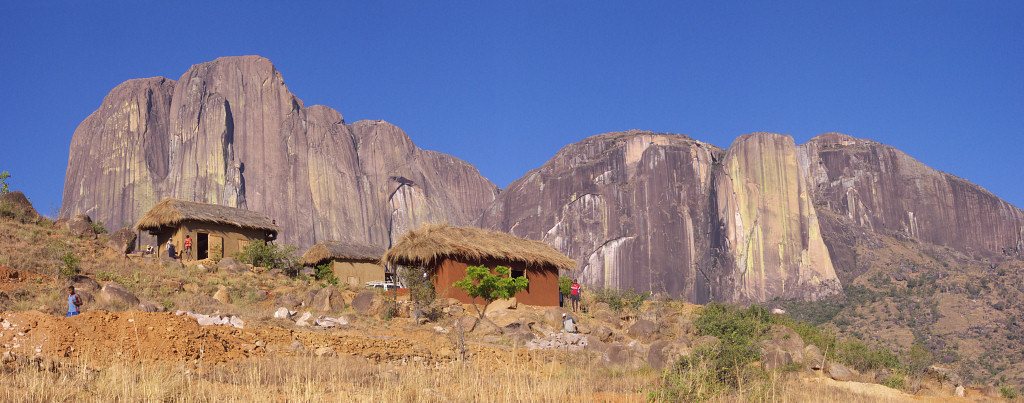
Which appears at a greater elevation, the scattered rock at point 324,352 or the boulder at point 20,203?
the boulder at point 20,203

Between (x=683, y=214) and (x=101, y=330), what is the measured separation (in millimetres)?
93803

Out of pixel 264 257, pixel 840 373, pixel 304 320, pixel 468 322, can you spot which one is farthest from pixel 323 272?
pixel 840 373

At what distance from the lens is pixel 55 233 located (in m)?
20.8

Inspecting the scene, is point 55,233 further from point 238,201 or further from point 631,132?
point 631,132

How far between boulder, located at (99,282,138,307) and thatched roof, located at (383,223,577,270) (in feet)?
27.5

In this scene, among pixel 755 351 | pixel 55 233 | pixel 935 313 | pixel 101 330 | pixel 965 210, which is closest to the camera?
pixel 101 330

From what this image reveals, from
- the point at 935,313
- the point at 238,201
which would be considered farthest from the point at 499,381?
the point at 238,201

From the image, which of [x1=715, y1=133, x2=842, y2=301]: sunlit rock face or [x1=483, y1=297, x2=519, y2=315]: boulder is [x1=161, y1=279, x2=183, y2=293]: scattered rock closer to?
[x1=483, y1=297, x2=519, y2=315]: boulder

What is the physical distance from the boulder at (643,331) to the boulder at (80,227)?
1644 centimetres

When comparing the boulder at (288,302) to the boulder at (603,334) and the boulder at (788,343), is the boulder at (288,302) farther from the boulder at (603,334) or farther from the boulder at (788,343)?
the boulder at (788,343)

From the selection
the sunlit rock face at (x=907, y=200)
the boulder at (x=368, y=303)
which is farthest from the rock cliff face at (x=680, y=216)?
the boulder at (x=368, y=303)

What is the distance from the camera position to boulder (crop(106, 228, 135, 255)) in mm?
21133

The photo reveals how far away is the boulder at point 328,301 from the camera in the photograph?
16.9 metres

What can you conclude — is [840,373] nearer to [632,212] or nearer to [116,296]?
[116,296]
